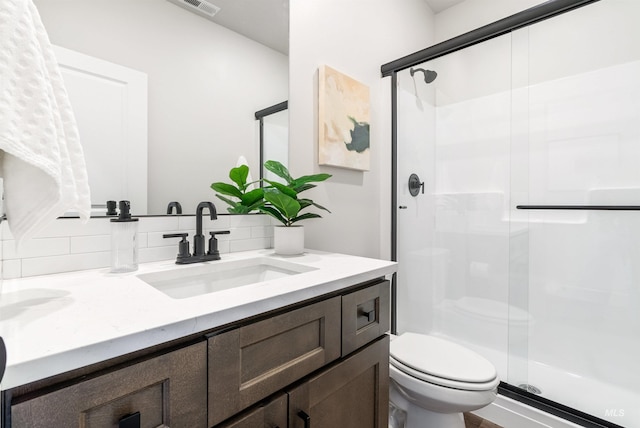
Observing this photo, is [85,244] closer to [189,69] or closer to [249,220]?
[249,220]

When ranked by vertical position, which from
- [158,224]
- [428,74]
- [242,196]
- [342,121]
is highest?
[428,74]

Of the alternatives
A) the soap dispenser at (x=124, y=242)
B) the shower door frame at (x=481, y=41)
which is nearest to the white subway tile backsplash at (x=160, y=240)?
the soap dispenser at (x=124, y=242)

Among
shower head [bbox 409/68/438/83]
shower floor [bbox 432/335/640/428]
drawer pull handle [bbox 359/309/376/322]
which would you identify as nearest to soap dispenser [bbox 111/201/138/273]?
drawer pull handle [bbox 359/309/376/322]

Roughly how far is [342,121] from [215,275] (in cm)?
93

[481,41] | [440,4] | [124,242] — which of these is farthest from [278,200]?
[440,4]

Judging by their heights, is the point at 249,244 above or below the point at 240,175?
below

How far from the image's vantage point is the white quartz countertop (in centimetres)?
38

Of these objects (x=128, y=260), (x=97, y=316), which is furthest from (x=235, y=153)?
(x=97, y=316)

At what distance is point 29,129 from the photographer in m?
0.42

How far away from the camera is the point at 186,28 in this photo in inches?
40.9

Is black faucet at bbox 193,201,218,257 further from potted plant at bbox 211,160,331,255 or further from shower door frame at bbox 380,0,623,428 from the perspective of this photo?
shower door frame at bbox 380,0,623,428

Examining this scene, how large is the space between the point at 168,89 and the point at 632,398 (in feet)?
7.96

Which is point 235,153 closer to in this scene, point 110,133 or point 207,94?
point 207,94

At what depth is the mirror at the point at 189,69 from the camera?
873 mm
